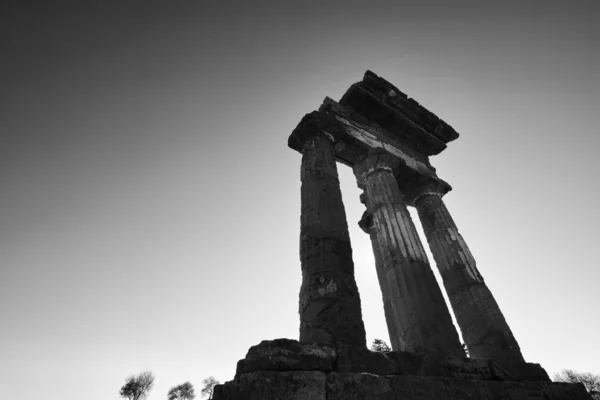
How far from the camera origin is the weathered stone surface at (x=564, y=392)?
158 inches

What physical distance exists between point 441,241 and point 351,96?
5.50m

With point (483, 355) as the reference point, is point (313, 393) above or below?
below

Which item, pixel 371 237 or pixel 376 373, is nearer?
pixel 376 373

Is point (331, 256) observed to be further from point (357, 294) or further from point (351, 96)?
point (351, 96)

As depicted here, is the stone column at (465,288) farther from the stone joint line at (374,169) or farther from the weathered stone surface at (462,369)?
the weathered stone surface at (462,369)

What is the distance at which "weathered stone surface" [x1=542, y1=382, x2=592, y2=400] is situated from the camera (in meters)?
4.01

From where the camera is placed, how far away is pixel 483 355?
238 inches

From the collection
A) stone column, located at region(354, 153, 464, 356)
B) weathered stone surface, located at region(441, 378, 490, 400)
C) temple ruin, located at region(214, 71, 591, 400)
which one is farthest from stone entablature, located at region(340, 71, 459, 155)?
weathered stone surface, located at region(441, 378, 490, 400)

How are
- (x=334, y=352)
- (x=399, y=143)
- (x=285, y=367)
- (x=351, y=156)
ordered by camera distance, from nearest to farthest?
(x=285, y=367) < (x=334, y=352) < (x=351, y=156) < (x=399, y=143)

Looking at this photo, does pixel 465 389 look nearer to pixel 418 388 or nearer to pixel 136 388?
A: pixel 418 388

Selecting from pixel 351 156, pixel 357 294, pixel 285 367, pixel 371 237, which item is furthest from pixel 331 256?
pixel 351 156

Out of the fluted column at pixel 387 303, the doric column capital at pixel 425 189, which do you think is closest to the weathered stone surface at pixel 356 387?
the fluted column at pixel 387 303

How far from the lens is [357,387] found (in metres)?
2.85

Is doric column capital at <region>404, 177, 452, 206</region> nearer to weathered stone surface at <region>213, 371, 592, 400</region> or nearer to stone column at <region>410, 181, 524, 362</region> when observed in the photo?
stone column at <region>410, 181, 524, 362</region>
